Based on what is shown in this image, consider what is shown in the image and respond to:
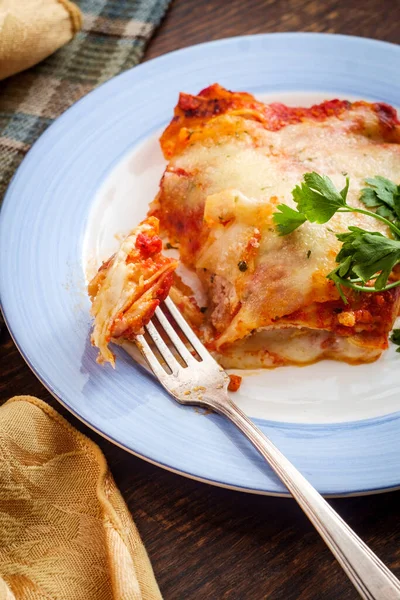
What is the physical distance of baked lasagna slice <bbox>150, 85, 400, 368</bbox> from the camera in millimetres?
2277

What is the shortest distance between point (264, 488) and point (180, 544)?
33 centimetres

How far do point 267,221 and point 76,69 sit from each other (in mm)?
1749

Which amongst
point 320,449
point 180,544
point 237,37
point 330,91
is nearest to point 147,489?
point 180,544

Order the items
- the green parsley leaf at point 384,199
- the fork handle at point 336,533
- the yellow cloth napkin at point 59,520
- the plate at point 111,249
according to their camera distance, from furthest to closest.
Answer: the green parsley leaf at point 384,199
the plate at point 111,249
the yellow cloth napkin at point 59,520
the fork handle at point 336,533

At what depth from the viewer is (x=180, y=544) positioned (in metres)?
2.08

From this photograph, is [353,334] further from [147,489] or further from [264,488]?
[147,489]

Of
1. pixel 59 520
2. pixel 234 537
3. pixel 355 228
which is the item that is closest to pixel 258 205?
pixel 355 228

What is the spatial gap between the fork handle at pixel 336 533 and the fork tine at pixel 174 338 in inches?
13.2

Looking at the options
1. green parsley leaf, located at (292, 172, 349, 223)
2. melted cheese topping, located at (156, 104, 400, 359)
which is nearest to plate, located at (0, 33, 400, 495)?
melted cheese topping, located at (156, 104, 400, 359)

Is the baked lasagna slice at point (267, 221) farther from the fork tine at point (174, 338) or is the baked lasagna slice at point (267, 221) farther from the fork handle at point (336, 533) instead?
the fork handle at point (336, 533)

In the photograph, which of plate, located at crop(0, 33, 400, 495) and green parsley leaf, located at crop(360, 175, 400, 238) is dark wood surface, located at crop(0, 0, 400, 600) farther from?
green parsley leaf, located at crop(360, 175, 400, 238)

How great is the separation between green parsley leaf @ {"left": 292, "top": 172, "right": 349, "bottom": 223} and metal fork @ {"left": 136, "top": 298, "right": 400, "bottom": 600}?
→ 58 cm

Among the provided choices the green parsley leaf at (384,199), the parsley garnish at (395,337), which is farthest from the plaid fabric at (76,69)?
the parsley garnish at (395,337)

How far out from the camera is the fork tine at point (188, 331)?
2314 millimetres
